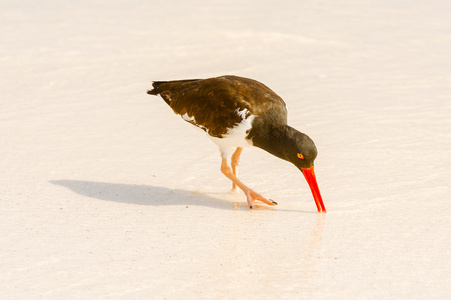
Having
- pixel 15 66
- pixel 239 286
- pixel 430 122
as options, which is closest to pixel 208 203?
pixel 239 286

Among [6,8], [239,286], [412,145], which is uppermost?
[6,8]

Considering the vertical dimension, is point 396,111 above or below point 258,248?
above

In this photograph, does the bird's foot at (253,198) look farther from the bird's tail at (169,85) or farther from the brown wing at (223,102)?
the bird's tail at (169,85)

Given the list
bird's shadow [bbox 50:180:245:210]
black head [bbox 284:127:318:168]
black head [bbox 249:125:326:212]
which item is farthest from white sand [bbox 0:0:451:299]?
black head [bbox 284:127:318:168]

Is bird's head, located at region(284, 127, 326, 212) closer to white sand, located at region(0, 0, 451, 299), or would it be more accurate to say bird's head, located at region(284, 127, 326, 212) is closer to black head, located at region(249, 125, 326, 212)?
black head, located at region(249, 125, 326, 212)

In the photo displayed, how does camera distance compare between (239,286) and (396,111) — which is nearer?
(239,286)

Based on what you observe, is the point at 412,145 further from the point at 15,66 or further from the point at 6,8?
the point at 6,8

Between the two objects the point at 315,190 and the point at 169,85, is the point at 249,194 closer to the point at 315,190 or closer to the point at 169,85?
the point at 315,190
